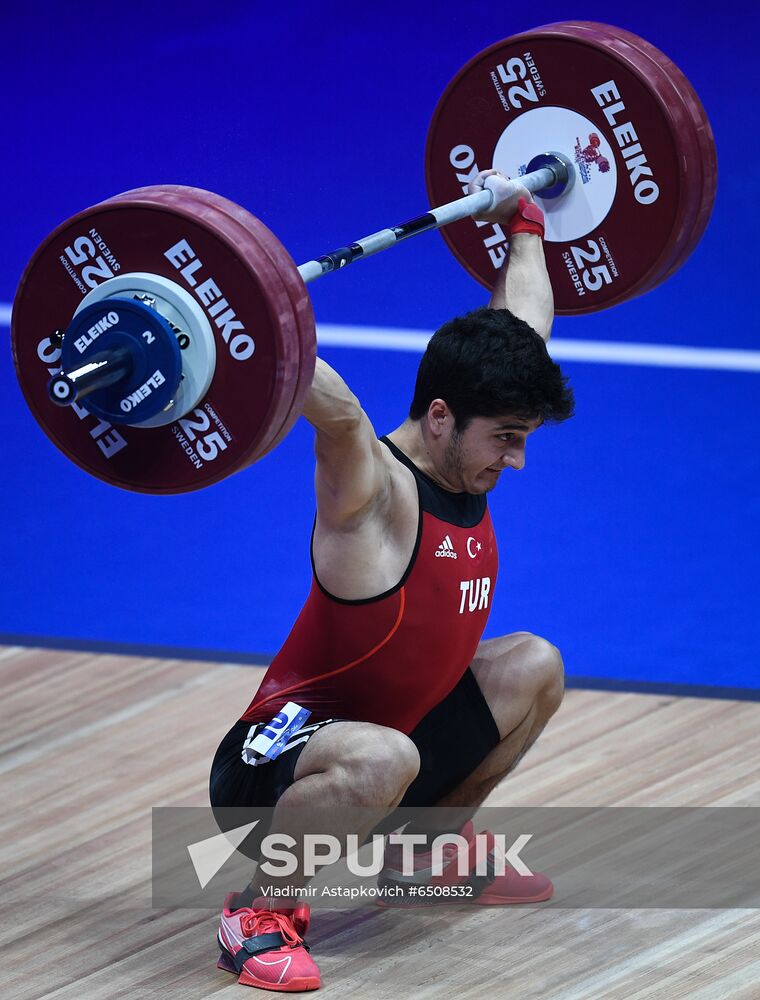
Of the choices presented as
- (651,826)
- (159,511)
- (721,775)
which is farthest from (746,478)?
(159,511)

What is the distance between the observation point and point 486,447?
110 inches

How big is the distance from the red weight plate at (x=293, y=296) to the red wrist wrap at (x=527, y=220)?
2.76ft

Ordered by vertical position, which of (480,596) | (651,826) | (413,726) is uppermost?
(480,596)

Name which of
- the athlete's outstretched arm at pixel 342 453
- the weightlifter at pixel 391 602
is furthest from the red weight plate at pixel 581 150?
the athlete's outstretched arm at pixel 342 453

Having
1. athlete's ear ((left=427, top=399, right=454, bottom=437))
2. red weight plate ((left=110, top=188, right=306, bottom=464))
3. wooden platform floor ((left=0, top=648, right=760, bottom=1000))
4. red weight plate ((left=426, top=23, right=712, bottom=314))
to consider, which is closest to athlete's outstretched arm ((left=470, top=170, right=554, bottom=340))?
red weight plate ((left=426, top=23, right=712, bottom=314))

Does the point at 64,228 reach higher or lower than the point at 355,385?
higher

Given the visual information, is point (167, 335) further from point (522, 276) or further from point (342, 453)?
point (522, 276)

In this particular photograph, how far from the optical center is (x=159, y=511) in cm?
466

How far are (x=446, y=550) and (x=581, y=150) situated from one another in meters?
0.94

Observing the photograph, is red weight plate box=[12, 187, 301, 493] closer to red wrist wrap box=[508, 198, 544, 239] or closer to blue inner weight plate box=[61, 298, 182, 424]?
blue inner weight plate box=[61, 298, 182, 424]

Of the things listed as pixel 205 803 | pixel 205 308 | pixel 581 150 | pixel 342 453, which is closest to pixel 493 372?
pixel 342 453

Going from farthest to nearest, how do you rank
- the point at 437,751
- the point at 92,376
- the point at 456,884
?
the point at 456,884
the point at 437,751
the point at 92,376

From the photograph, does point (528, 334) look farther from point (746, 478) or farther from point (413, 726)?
point (746, 478)

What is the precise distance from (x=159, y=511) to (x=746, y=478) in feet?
5.09
